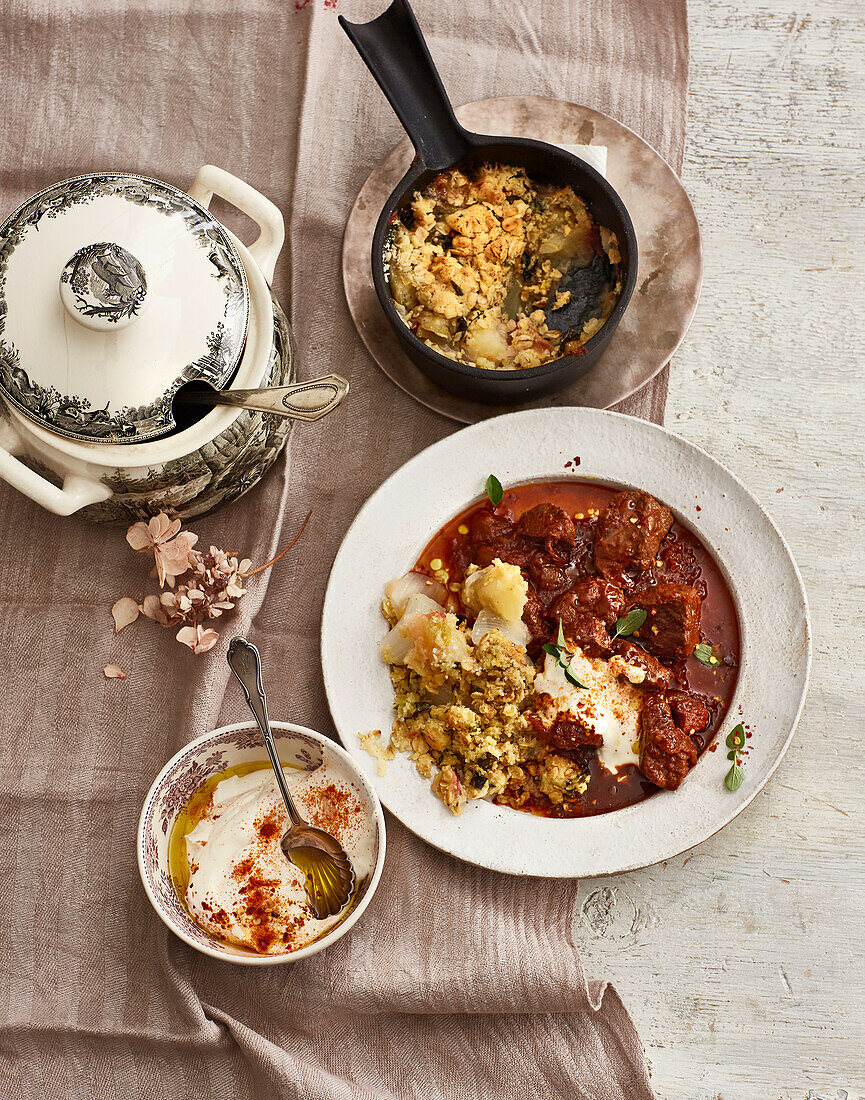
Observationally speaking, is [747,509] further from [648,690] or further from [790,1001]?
[790,1001]

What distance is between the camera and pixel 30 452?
1914 millimetres

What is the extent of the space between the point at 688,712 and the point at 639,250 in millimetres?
1135

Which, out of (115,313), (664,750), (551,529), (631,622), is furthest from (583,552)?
(115,313)

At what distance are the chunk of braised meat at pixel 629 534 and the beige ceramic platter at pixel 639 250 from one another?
270 millimetres

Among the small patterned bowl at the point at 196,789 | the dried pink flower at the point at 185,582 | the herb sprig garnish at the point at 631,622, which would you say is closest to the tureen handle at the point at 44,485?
the dried pink flower at the point at 185,582

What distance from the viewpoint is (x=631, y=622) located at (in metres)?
2.10

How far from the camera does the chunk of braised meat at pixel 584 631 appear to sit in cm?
210

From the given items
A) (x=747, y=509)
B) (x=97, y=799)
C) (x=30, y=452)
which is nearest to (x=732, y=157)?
(x=747, y=509)

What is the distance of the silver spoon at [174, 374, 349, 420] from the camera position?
5.76ft

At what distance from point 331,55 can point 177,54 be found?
0.40 metres

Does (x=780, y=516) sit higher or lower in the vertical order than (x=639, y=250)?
lower

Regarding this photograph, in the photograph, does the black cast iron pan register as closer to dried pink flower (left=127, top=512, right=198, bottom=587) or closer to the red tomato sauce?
the red tomato sauce

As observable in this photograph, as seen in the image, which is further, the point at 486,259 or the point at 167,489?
the point at 486,259

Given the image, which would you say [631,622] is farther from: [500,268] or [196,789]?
[196,789]
